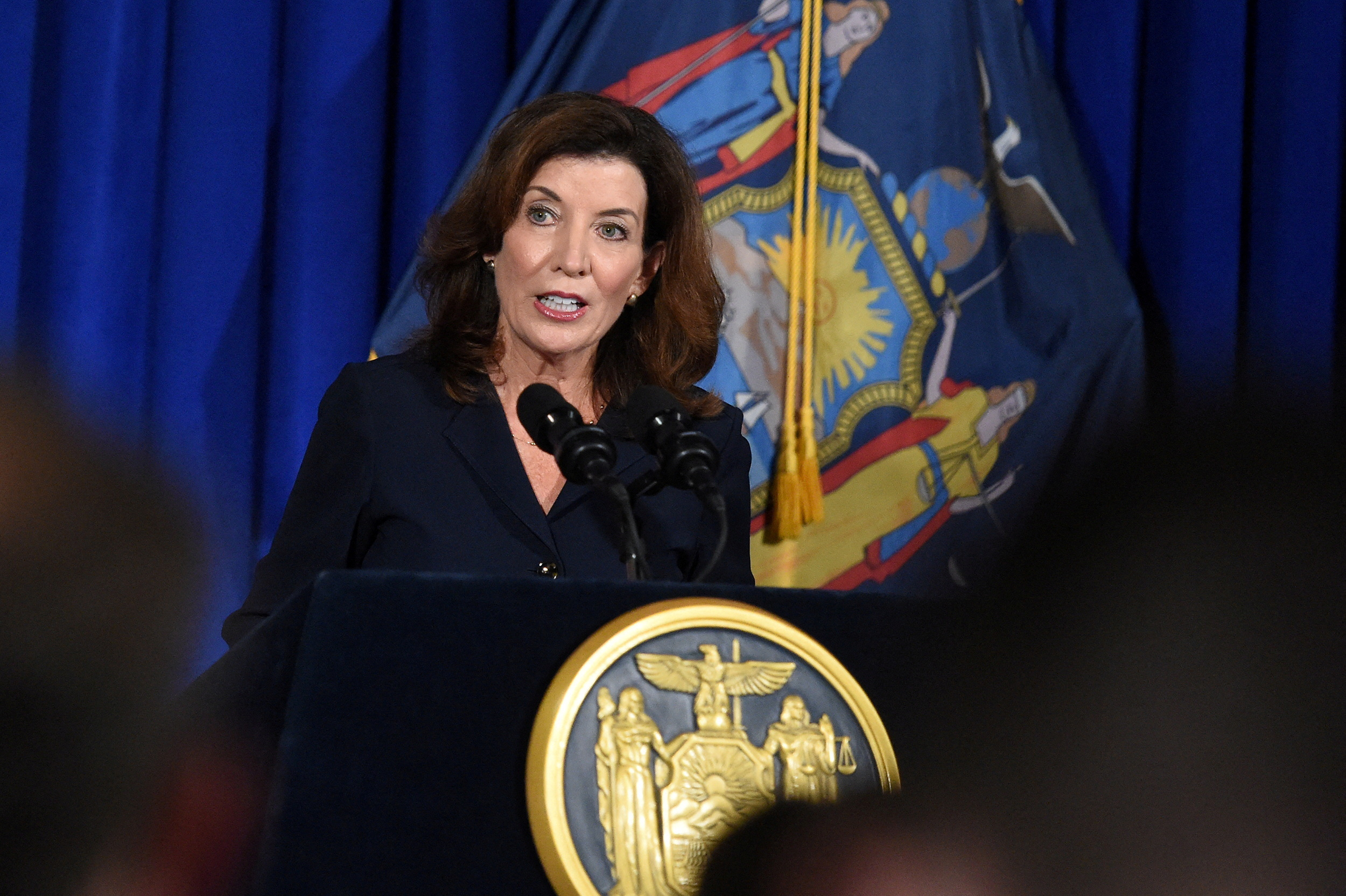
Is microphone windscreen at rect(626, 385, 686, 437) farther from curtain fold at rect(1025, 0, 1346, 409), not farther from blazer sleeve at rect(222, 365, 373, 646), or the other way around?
curtain fold at rect(1025, 0, 1346, 409)

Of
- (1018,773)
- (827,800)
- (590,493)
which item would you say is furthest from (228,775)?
→ (590,493)

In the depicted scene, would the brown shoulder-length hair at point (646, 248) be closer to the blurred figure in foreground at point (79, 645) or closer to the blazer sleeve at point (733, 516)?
the blazer sleeve at point (733, 516)

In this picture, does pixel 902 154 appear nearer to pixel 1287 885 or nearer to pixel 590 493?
pixel 590 493

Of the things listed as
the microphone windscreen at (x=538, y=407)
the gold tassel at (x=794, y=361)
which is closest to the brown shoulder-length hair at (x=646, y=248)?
the gold tassel at (x=794, y=361)

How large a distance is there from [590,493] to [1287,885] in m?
1.15

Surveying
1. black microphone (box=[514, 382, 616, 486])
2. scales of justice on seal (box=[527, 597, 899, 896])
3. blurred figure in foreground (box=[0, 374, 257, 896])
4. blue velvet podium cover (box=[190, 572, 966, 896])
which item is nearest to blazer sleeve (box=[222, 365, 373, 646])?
black microphone (box=[514, 382, 616, 486])

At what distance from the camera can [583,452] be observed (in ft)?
3.93

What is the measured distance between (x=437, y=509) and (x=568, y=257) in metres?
0.40

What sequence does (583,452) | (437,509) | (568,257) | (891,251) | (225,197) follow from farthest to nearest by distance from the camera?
1. (891,251)
2. (225,197)
3. (568,257)
4. (437,509)
5. (583,452)

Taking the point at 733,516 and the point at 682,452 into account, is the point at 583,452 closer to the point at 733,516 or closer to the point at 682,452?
the point at 682,452

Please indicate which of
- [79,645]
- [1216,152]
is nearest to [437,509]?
[79,645]

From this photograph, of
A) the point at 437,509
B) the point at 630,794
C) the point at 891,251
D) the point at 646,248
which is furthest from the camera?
the point at 891,251

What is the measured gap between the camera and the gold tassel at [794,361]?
2.28 metres

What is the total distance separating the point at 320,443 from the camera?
67.1 inches
